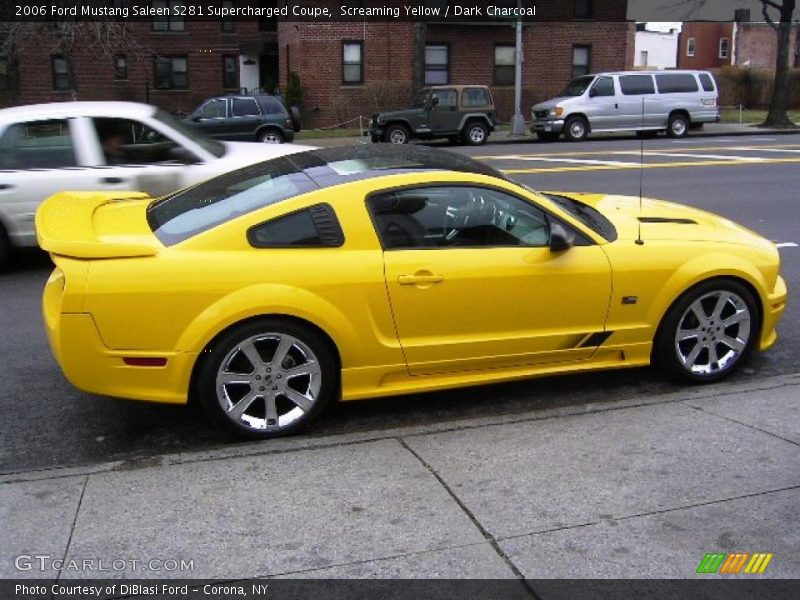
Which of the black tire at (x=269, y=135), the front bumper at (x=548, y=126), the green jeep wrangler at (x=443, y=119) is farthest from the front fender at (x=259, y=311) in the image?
the front bumper at (x=548, y=126)

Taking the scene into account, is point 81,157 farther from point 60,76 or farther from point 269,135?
point 60,76

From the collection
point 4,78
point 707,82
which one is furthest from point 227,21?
point 707,82

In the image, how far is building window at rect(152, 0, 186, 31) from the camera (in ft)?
112

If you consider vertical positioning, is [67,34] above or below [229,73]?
above

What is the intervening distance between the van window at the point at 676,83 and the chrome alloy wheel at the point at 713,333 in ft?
72.3

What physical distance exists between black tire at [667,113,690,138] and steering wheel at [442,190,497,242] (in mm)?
22460

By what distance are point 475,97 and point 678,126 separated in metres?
6.53

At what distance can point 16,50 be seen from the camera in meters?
28.0

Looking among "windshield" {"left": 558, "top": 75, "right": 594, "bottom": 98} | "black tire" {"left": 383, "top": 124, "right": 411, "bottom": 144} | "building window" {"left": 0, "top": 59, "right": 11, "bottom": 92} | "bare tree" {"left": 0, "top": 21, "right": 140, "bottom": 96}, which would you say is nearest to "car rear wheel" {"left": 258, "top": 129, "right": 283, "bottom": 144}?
"black tire" {"left": 383, "top": 124, "right": 411, "bottom": 144}

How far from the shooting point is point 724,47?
6419 cm

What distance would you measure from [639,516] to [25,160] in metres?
6.54

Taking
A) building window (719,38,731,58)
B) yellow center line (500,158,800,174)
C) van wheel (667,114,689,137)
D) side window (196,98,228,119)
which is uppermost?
building window (719,38,731,58)

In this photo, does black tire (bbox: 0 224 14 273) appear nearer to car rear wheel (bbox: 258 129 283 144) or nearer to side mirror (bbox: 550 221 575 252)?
side mirror (bbox: 550 221 575 252)

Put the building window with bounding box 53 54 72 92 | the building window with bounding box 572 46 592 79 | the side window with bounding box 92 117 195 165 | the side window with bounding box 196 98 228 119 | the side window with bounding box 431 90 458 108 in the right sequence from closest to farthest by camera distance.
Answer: the side window with bounding box 92 117 195 165 < the side window with bounding box 196 98 228 119 < the side window with bounding box 431 90 458 108 < the building window with bounding box 572 46 592 79 < the building window with bounding box 53 54 72 92
